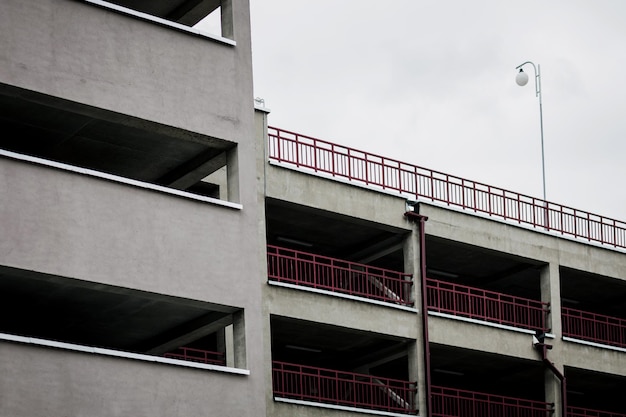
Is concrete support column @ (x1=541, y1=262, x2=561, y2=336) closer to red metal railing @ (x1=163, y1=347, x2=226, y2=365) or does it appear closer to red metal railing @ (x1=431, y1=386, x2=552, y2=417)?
red metal railing @ (x1=431, y1=386, x2=552, y2=417)

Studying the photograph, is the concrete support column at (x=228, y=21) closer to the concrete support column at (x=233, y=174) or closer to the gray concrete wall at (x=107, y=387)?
the concrete support column at (x=233, y=174)

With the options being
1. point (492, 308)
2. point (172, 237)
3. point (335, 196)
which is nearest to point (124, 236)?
point (172, 237)

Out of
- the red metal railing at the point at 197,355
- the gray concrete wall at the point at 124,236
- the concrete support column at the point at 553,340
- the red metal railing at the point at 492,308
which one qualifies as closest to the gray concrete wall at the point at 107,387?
the gray concrete wall at the point at 124,236

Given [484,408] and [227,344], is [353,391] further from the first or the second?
[227,344]

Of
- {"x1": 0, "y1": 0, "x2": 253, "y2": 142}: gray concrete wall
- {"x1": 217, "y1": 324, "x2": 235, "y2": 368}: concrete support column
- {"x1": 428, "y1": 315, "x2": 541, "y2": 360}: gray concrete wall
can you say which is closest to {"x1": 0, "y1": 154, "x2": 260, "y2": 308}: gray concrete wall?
{"x1": 0, "y1": 0, "x2": 253, "y2": 142}: gray concrete wall

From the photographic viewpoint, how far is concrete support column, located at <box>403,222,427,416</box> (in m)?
46.2

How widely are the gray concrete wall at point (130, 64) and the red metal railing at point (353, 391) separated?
10.8 m

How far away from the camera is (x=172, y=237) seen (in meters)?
34.4

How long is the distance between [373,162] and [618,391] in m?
15.4

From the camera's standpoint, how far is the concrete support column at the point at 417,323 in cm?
4625

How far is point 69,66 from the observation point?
33.7 metres

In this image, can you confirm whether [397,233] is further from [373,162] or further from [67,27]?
[67,27]

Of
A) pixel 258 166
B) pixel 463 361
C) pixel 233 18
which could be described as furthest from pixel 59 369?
pixel 463 361

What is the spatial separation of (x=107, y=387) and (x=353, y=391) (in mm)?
18264
